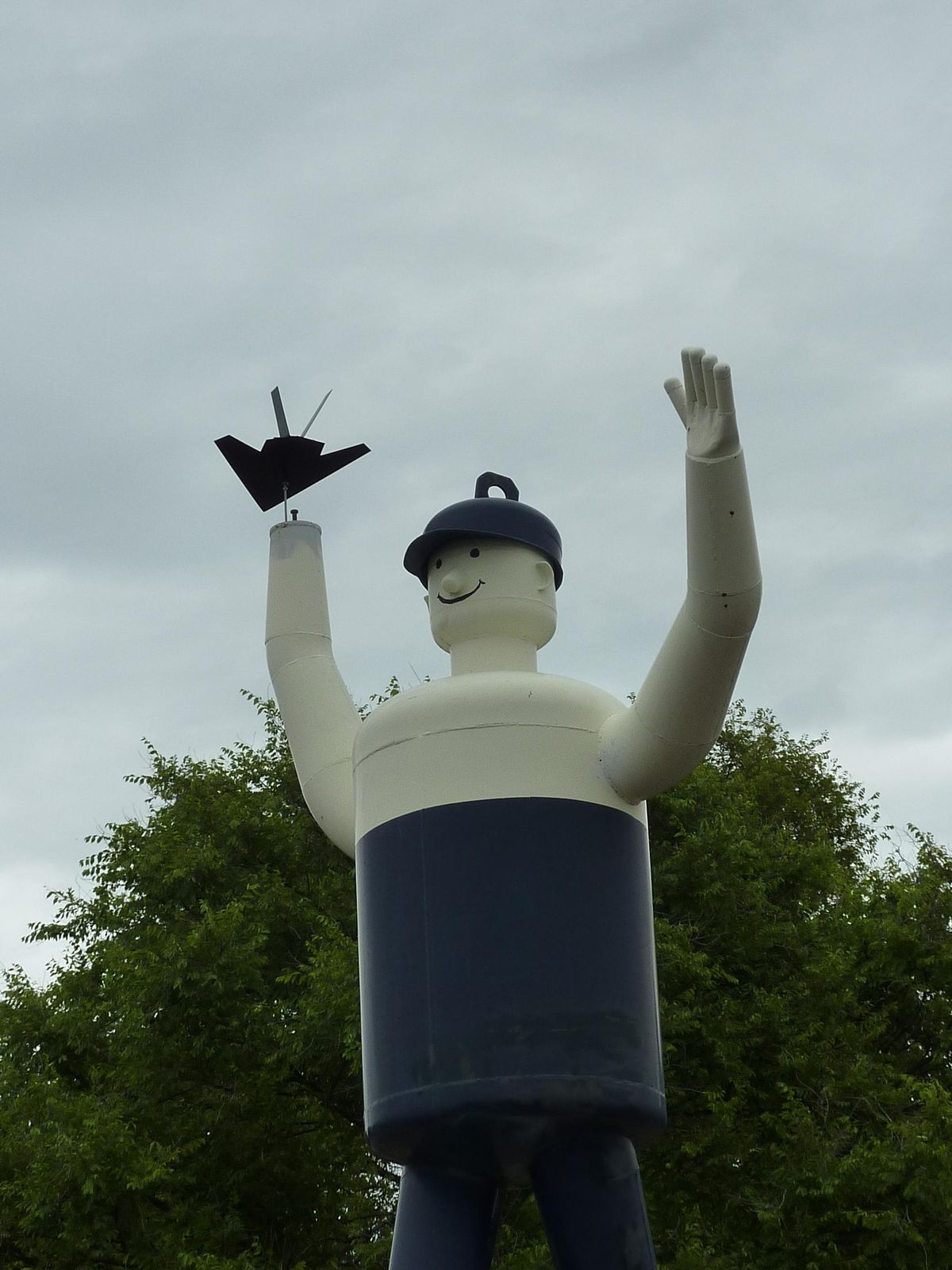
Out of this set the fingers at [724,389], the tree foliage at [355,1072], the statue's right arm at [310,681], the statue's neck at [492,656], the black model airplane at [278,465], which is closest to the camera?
the fingers at [724,389]

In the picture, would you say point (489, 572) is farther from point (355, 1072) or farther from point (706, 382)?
point (355, 1072)

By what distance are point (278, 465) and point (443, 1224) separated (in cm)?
322

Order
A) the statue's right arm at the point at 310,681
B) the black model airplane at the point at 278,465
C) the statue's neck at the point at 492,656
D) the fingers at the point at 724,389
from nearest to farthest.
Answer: the fingers at the point at 724,389
the statue's neck at the point at 492,656
the statue's right arm at the point at 310,681
the black model airplane at the point at 278,465

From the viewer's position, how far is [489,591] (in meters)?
5.91

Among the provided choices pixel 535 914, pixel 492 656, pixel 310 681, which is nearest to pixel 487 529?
pixel 492 656

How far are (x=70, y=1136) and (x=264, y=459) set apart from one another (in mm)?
6113

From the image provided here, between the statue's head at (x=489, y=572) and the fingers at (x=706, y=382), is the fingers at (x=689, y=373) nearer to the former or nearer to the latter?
the fingers at (x=706, y=382)

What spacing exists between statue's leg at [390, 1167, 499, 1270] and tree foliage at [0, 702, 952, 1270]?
473 cm

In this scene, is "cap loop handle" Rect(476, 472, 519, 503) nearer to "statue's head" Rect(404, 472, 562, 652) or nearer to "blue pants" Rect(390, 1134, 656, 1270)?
"statue's head" Rect(404, 472, 562, 652)

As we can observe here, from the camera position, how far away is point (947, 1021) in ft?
41.3

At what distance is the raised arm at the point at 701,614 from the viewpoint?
4.84m

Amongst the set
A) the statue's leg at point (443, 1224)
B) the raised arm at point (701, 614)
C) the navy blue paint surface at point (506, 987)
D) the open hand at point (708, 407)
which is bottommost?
the statue's leg at point (443, 1224)

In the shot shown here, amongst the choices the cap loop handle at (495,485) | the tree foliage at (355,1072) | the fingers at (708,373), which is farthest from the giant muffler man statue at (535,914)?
the tree foliage at (355,1072)

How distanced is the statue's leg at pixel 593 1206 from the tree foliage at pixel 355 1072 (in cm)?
475
